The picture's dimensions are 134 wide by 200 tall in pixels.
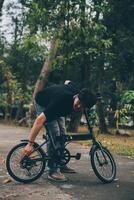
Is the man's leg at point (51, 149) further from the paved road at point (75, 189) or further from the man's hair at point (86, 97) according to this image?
the man's hair at point (86, 97)

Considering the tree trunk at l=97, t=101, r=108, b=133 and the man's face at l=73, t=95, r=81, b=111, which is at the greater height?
the man's face at l=73, t=95, r=81, b=111

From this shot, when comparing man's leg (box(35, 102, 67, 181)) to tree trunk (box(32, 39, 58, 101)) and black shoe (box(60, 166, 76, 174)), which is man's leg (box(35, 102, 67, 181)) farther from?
tree trunk (box(32, 39, 58, 101))

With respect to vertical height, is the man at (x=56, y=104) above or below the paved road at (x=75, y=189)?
above

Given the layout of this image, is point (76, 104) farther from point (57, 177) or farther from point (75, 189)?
point (75, 189)

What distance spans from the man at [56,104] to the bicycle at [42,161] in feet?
0.53

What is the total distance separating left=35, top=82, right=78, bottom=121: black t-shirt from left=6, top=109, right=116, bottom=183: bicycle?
452mm

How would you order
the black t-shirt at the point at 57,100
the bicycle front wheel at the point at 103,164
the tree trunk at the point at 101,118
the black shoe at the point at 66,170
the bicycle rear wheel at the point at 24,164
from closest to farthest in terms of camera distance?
the black t-shirt at the point at 57,100 < the bicycle rear wheel at the point at 24,164 < the bicycle front wheel at the point at 103,164 < the black shoe at the point at 66,170 < the tree trunk at the point at 101,118

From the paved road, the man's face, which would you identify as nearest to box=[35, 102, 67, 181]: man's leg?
the paved road

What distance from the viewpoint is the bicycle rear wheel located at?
886 cm

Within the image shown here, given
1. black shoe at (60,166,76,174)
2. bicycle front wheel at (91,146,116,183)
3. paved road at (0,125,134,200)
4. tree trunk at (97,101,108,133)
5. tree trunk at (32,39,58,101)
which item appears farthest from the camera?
tree trunk at (32,39,58,101)

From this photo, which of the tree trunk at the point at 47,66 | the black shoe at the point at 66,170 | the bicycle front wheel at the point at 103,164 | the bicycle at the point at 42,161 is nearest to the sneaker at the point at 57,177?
the bicycle at the point at 42,161

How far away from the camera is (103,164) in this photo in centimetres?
915

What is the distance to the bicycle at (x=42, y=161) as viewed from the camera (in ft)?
29.1

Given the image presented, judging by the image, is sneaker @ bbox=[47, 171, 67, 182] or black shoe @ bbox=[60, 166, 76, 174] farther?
black shoe @ bbox=[60, 166, 76, 174]
